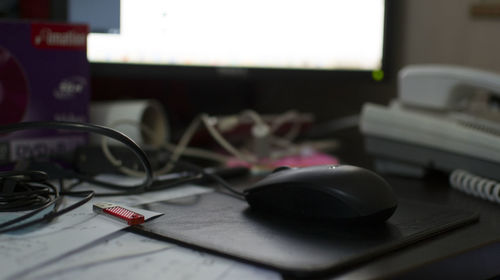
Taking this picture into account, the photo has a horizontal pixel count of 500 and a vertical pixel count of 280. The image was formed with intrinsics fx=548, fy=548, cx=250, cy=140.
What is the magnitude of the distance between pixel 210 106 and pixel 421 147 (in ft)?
1.50

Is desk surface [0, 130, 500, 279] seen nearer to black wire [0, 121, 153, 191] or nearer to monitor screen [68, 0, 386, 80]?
black wire [0, 121, 153, 191]

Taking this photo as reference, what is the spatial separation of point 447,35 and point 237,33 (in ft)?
1.55

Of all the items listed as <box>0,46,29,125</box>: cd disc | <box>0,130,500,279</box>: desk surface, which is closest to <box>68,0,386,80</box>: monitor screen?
<box>0,46,29,125</box>: cd disc

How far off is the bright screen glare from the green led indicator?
0.04 ft

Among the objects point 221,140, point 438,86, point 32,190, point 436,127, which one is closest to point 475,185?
point 436,127

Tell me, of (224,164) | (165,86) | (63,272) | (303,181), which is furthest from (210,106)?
(63,272)

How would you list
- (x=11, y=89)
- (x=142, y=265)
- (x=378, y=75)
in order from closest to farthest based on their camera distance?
(x=142, y=265) < (x=11, y=89) < (x=378, y=75)

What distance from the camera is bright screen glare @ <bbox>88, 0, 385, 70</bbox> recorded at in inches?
29.6

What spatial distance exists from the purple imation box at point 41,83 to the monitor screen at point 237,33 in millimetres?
80

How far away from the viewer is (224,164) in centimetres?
81

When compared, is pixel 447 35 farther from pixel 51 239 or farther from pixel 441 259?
pixel 51 239

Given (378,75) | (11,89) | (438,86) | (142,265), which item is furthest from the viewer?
(378,75)

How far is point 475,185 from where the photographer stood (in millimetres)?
630

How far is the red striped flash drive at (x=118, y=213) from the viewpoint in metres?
0.44
